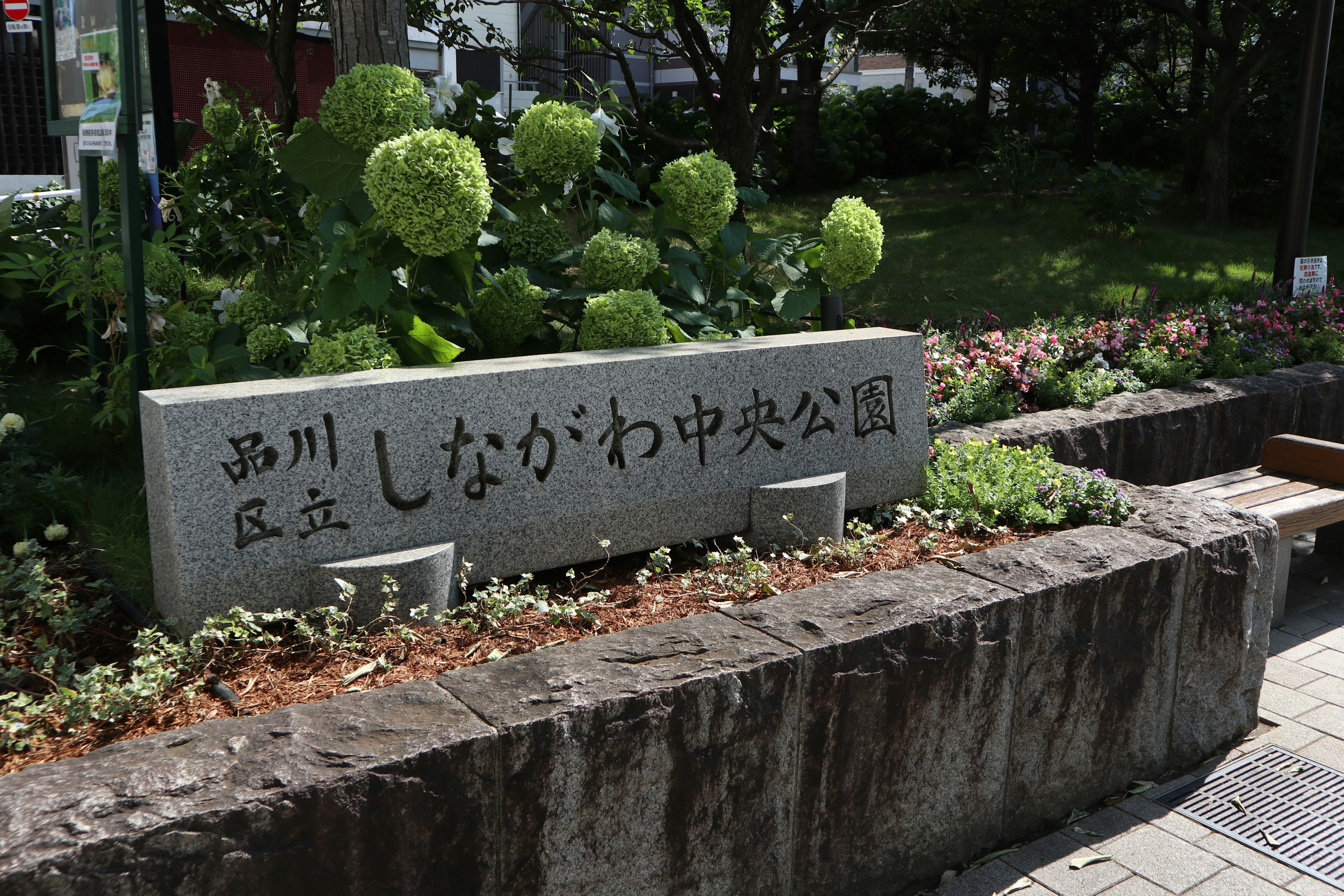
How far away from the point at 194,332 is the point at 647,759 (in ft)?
7.58

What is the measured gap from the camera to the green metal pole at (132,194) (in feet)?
11.0

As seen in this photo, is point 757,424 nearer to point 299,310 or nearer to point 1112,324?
point 299,310

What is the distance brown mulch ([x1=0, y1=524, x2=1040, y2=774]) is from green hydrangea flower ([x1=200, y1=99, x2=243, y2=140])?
394cm

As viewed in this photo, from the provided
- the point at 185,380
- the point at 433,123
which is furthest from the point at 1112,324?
the point at 185,380

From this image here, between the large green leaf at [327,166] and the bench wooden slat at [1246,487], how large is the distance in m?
3.74

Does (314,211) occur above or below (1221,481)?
above

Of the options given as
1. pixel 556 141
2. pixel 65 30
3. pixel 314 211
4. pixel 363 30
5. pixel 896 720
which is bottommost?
pixel 896 720

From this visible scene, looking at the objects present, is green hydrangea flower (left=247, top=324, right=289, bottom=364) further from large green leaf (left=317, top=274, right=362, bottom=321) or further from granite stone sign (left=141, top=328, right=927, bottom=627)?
granite stone sign (left=141, top=328, right=927, bottom=627)

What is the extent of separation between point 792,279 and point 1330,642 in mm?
2805

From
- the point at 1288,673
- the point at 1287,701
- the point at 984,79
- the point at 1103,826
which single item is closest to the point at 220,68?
the point at 984,79

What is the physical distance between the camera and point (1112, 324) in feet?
20.8

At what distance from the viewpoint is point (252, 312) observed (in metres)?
3.64

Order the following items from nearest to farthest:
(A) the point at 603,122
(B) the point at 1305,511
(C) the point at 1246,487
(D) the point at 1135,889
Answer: (D) the point at 1135,889
(A) the point at 603,122
(B) the point at 1305,511
(C) the point at 1246,487

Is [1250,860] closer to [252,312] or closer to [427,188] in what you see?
[427,188]
